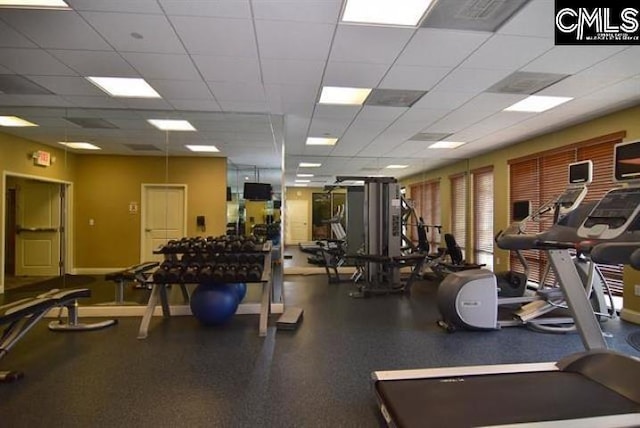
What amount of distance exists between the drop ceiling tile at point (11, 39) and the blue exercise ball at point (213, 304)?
270 cm

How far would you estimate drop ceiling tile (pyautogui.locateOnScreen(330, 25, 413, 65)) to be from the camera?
8.80 ft

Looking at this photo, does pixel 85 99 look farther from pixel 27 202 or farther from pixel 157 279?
pixel 27 202

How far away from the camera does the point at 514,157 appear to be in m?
6.65

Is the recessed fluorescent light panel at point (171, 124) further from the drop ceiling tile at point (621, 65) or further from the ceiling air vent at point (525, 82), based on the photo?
the drop ceiling tile at point (621, 65)

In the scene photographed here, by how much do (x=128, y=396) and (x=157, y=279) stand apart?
154 centimetres

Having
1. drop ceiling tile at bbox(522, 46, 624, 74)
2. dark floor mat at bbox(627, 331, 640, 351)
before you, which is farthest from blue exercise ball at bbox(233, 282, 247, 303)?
dark floor mat at bbox(627, 331, 640, 351)

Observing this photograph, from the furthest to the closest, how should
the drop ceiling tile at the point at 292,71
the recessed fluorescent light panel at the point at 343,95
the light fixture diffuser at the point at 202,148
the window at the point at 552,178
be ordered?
the light fixture diffuser at the point at 202,148, the window at the point at 552,178, the recessed fluorescent light panel at the point at 343,95, the drop ceiling tile at the point at 292,71

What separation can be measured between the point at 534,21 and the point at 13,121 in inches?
251

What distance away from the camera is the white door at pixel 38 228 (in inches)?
233

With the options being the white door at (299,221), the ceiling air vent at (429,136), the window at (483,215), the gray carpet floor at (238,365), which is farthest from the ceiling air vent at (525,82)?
the white door at (299,221)

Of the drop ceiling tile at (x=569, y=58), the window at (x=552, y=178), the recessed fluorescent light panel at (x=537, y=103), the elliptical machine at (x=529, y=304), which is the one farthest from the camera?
the window at (x=552, y=178)

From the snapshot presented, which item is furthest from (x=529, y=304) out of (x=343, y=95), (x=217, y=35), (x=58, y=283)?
(x=58, y=283)

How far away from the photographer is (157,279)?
12.8ft

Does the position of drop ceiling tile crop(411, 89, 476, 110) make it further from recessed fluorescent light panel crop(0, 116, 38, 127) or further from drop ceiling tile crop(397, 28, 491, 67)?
recessed fluorescent light panel crop(0, 116, 38, 127)
